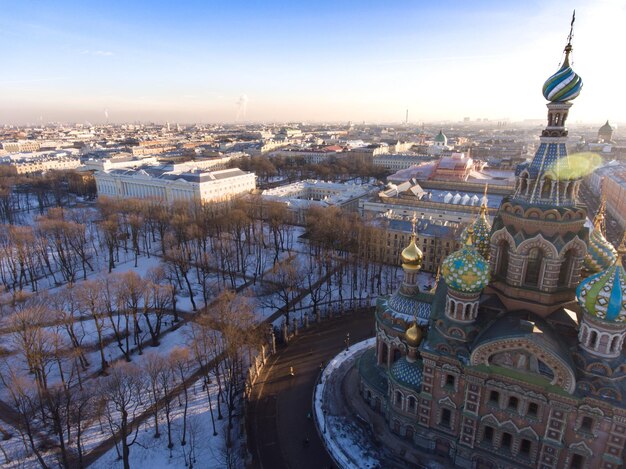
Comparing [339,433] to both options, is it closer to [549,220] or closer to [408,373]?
[408,373]

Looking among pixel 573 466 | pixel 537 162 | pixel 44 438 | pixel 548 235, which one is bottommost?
pixel 44 438

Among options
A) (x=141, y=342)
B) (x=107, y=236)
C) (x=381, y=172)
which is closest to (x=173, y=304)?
(x=141, y=342)

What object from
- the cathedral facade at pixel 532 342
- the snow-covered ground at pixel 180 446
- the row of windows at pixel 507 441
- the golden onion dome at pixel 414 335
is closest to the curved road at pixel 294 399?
the snow-covered ground at pixel 180 446

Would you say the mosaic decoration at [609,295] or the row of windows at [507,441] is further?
the row of windows at [507,441]

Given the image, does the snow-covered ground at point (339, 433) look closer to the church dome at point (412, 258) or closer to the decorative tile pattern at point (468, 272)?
the church dome at point (412, 258)

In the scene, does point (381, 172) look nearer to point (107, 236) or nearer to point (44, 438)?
point (107, 236)

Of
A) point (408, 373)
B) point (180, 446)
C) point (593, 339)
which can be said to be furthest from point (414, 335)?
point (180, 446)
